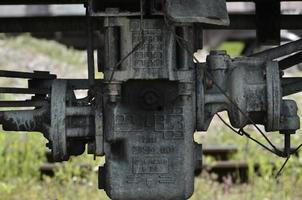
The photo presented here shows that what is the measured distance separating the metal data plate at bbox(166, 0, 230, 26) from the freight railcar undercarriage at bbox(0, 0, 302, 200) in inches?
1.8

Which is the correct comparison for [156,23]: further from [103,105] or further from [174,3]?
[103,105]

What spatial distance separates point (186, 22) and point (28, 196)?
9.34ft

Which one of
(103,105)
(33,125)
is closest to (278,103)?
(103,105)

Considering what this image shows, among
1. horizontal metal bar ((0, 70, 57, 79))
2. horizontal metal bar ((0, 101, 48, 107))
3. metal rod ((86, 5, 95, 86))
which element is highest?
metal rod ((86, 5, 95, 86))

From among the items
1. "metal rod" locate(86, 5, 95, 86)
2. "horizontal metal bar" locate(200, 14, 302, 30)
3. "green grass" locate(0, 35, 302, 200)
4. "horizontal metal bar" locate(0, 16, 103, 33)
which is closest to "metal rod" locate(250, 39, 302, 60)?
"horizontal metal bar" locate(200, 14, 302, 30)

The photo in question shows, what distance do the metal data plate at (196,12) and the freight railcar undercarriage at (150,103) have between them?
5 cm

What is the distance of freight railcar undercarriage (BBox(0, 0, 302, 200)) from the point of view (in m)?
2.78

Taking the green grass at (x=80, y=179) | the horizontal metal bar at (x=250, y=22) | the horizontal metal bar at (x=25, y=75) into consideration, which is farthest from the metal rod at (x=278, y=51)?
the green grass at (x=80, y=179)

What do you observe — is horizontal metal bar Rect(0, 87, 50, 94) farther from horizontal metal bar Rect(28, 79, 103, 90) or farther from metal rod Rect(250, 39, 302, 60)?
metal rod Rect(250, 39, 302, 60)

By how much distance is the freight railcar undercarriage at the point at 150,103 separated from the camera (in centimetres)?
278

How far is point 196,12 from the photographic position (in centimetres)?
261

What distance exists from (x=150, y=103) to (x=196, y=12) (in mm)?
420

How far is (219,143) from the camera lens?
6.55 m

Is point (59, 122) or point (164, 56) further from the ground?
point (164, 56)
